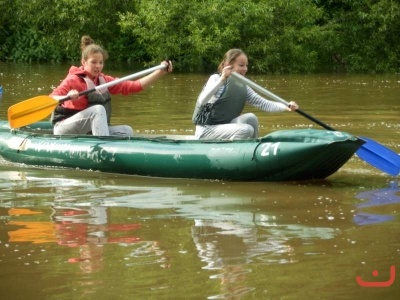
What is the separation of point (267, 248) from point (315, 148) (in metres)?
1.69

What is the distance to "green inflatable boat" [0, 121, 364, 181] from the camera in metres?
6.27

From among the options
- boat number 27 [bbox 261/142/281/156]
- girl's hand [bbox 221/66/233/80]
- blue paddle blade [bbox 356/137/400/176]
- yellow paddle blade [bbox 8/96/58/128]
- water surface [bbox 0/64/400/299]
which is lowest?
water surface [bbox 0/64/400/299]

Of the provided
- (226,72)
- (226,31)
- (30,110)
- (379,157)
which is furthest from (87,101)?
(226,31)

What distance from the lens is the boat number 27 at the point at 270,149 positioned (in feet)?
20.8

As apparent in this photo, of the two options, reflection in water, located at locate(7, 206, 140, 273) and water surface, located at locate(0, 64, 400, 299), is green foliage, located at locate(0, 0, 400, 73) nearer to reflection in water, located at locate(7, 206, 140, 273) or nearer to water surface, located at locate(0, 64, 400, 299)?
water surface, located at locate(0, 64, 400, 299)

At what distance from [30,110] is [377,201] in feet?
9.62

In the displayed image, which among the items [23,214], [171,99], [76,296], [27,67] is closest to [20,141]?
[23,214]

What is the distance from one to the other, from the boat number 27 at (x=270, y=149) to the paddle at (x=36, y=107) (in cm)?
141

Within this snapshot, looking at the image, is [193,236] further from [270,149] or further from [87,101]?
[87,101]

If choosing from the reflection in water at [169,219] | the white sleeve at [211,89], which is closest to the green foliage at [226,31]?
the white sleeve at [211,89]

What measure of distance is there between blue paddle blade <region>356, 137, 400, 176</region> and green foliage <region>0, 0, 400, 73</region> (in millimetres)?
12985

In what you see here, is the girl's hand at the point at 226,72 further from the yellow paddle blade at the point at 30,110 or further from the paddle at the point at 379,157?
the yellow paddle blade at the point at 30,110

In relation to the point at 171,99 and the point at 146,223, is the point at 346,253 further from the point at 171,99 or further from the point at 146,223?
the point at 171,99

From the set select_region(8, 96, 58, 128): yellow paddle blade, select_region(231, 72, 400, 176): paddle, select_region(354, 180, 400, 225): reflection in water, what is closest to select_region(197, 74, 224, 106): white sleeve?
select_region(231, 72, 400, 176): paddle
